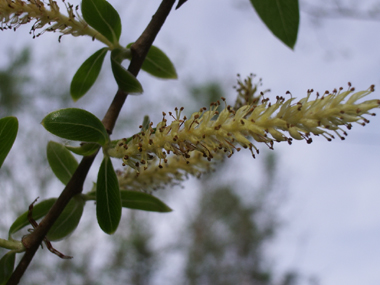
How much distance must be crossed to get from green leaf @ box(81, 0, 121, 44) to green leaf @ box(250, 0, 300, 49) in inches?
10.2

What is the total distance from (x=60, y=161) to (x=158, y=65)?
31cm

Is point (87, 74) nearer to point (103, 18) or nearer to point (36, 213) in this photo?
point (103, 18)

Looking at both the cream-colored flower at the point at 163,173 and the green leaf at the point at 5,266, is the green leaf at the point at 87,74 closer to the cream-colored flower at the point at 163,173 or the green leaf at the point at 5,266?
the cream-colored flower at the point at 163,173

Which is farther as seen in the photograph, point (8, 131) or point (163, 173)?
point (163, 173)

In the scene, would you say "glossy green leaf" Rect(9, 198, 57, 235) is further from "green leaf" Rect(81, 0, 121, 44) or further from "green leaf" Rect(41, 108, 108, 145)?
"green leaf" Rect(81, 0, 121, 44)

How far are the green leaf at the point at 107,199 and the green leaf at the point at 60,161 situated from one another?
0.15 metres

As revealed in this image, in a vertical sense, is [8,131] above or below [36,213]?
above

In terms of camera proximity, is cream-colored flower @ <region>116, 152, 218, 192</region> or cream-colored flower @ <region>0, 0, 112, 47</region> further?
cream-colored flower @ <region>116, 152, 218, 192</region>

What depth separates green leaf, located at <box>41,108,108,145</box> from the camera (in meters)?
0.56

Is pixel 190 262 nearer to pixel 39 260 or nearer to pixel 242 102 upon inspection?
pixel 39 260

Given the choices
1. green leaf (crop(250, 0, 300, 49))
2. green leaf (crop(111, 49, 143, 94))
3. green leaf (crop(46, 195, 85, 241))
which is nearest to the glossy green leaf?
green leaf (crop(46, 195, 85, 241))

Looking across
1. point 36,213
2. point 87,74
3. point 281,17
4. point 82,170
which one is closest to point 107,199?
point 82,170

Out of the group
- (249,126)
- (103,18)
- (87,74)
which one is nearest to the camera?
(249,126)

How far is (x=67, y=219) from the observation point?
67 cm
